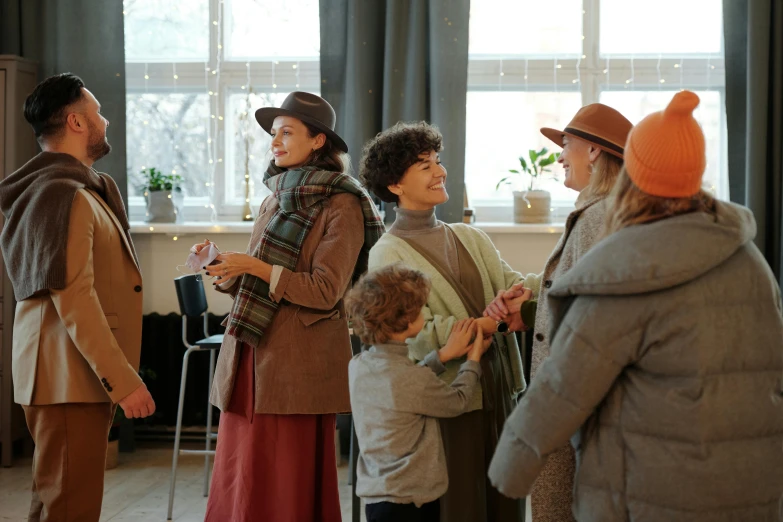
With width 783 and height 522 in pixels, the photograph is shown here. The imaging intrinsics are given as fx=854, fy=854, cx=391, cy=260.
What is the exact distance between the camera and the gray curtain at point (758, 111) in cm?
402

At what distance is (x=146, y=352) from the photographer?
4.49m

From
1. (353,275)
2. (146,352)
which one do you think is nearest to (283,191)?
(353,275)

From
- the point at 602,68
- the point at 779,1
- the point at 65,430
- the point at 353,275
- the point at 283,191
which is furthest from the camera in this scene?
the point at 602,68

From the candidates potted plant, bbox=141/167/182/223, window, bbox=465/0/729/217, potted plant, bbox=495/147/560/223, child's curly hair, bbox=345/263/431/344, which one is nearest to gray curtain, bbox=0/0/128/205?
potted plant, bbox=141/167/182/223

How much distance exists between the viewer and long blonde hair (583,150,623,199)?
6.73ft

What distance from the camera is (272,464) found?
2.48 metres

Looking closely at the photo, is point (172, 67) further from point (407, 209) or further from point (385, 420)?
point (385, 420)

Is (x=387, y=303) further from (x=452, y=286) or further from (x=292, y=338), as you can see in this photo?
(x=292, y=338)

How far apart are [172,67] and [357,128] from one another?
1.17 m

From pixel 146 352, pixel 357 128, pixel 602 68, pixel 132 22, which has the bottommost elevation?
pixel 146 352

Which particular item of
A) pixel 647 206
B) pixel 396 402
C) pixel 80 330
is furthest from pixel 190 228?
pixel 647 206

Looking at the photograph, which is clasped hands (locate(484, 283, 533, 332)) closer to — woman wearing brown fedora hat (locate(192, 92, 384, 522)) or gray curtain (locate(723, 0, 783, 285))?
woman wearing brown fedora hat (locate(192, 92, 384, 522))

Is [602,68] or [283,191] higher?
[602,68]

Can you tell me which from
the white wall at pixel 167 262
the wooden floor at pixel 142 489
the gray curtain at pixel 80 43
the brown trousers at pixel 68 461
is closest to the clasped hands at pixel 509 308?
the brown trousers at pixel 68 461
